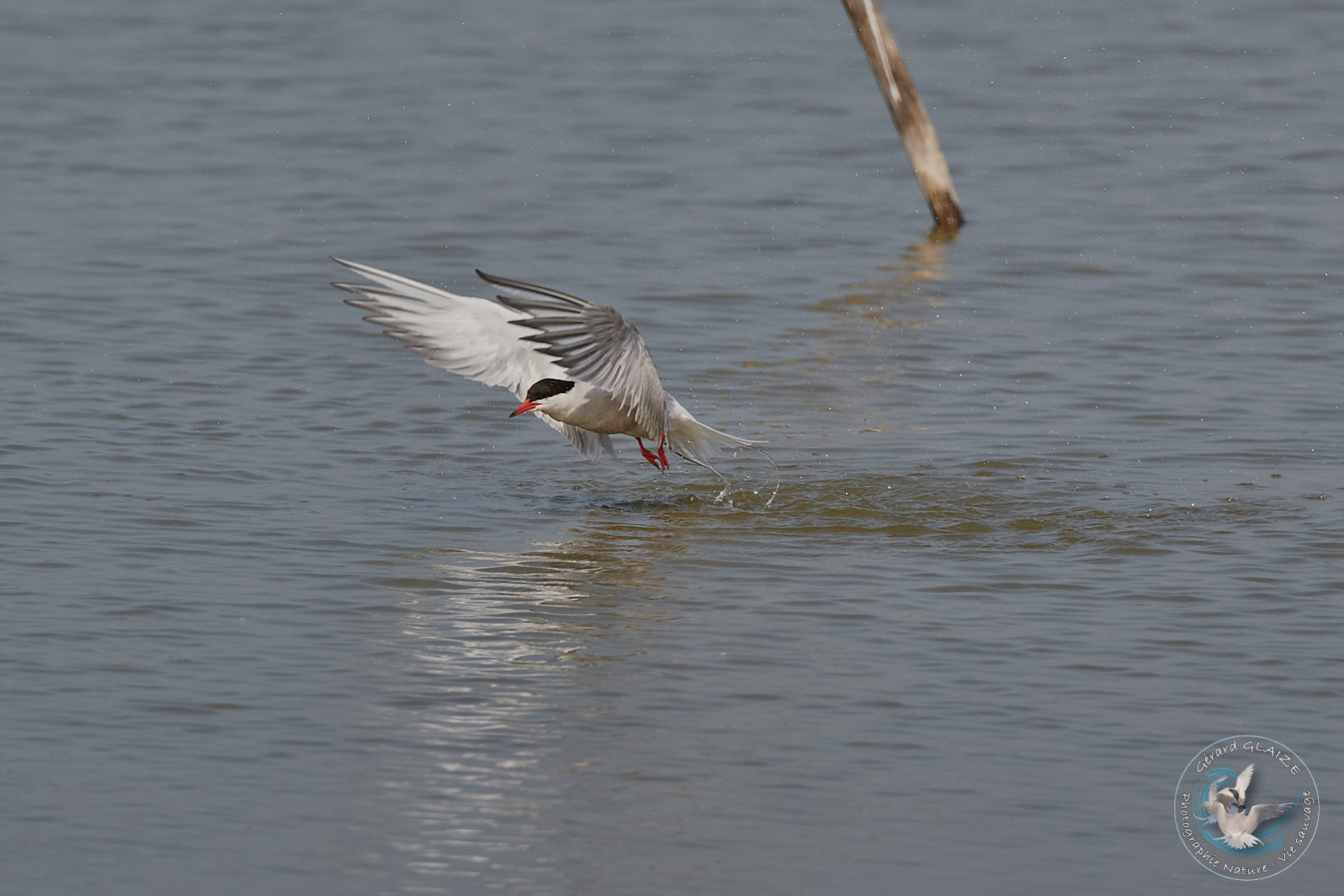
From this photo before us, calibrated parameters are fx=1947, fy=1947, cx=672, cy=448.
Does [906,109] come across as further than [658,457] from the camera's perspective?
Yes

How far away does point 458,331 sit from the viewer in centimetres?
929

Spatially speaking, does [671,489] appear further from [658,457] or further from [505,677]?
[505,677]

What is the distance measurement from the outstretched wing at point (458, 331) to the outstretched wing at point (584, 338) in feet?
2.31

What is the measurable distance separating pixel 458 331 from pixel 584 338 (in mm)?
1360

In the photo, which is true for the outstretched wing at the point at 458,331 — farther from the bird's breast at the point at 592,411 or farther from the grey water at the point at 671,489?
the grey water at the point at 671,489

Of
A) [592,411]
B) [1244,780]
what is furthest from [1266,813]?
[592,411]

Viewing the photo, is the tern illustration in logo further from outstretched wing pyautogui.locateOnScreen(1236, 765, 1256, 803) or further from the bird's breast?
the bird's breast

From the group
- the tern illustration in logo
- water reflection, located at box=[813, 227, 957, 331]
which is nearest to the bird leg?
water reflection, located at box=[813, 227, 957, 331]

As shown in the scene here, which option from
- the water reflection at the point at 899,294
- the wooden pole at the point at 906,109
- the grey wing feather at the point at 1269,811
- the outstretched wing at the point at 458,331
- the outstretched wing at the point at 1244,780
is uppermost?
the wooden pole at the point at 906,109

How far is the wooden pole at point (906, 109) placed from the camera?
45.0 ft

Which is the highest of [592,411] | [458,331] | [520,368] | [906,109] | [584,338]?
[906,109]

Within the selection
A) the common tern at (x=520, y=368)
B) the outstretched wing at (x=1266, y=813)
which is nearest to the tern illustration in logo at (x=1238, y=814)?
the outstretched wing at (x=1266, y=813)

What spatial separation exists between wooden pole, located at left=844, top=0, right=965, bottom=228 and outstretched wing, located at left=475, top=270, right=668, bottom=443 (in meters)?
5.83

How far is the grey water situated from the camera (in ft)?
18.7
